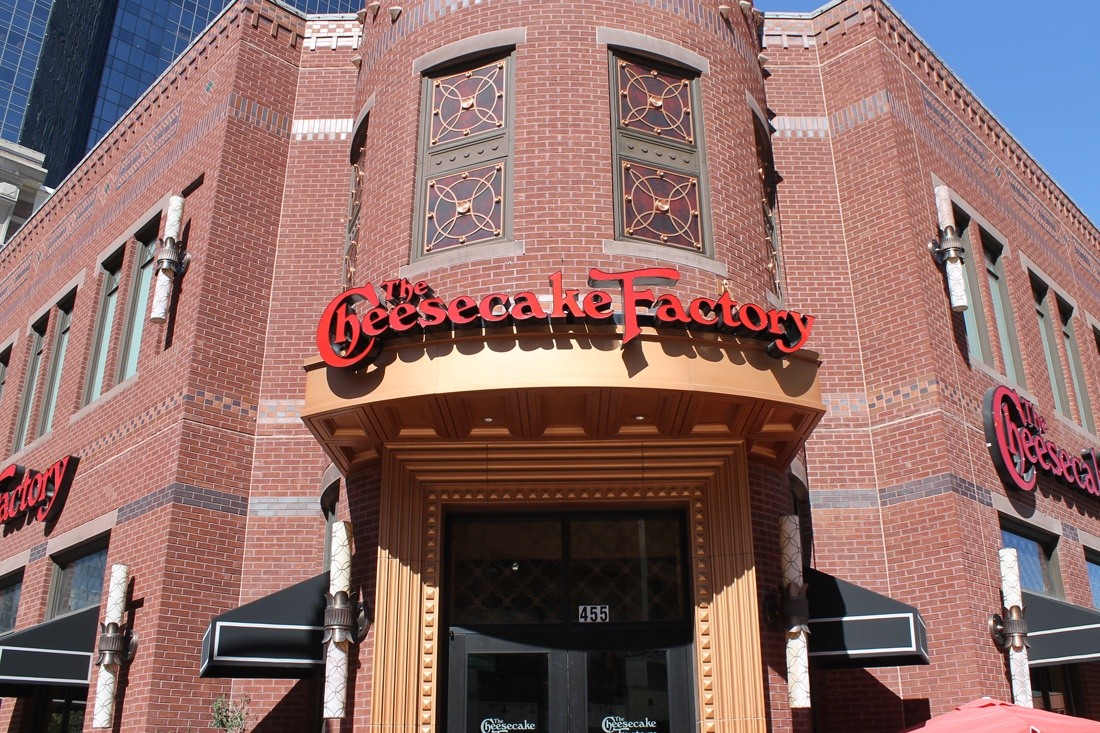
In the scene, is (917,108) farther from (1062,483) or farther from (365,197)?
(365,197)

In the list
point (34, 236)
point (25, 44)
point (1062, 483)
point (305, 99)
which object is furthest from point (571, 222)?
point (25, 44)

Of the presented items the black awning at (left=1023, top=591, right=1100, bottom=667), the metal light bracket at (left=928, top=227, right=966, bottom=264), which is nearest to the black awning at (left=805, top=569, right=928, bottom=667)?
the black awning at (left=1023, top=591, right=1100, bottom=667)

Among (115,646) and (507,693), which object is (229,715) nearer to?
(115,646)

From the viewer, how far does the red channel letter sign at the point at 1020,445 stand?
1462 cm

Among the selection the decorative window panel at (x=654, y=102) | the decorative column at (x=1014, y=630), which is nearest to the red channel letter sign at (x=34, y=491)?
the decorative window panel at (x=654, y=102)

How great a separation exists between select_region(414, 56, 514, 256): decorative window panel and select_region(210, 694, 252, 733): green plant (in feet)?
19.9

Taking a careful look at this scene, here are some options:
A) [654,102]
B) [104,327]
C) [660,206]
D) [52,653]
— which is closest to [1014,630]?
[660,206]

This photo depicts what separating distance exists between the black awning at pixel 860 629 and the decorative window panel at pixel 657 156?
4378 millimetres

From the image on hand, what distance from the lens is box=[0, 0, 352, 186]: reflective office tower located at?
282ft

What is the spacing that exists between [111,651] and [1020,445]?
42.1 feet

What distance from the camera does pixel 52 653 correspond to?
13.1 metres

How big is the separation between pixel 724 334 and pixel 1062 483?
8971 mm

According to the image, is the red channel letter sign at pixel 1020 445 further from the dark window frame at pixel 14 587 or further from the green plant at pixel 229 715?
the dark window frame at pixel 14 587

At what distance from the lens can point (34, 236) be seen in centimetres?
2217
